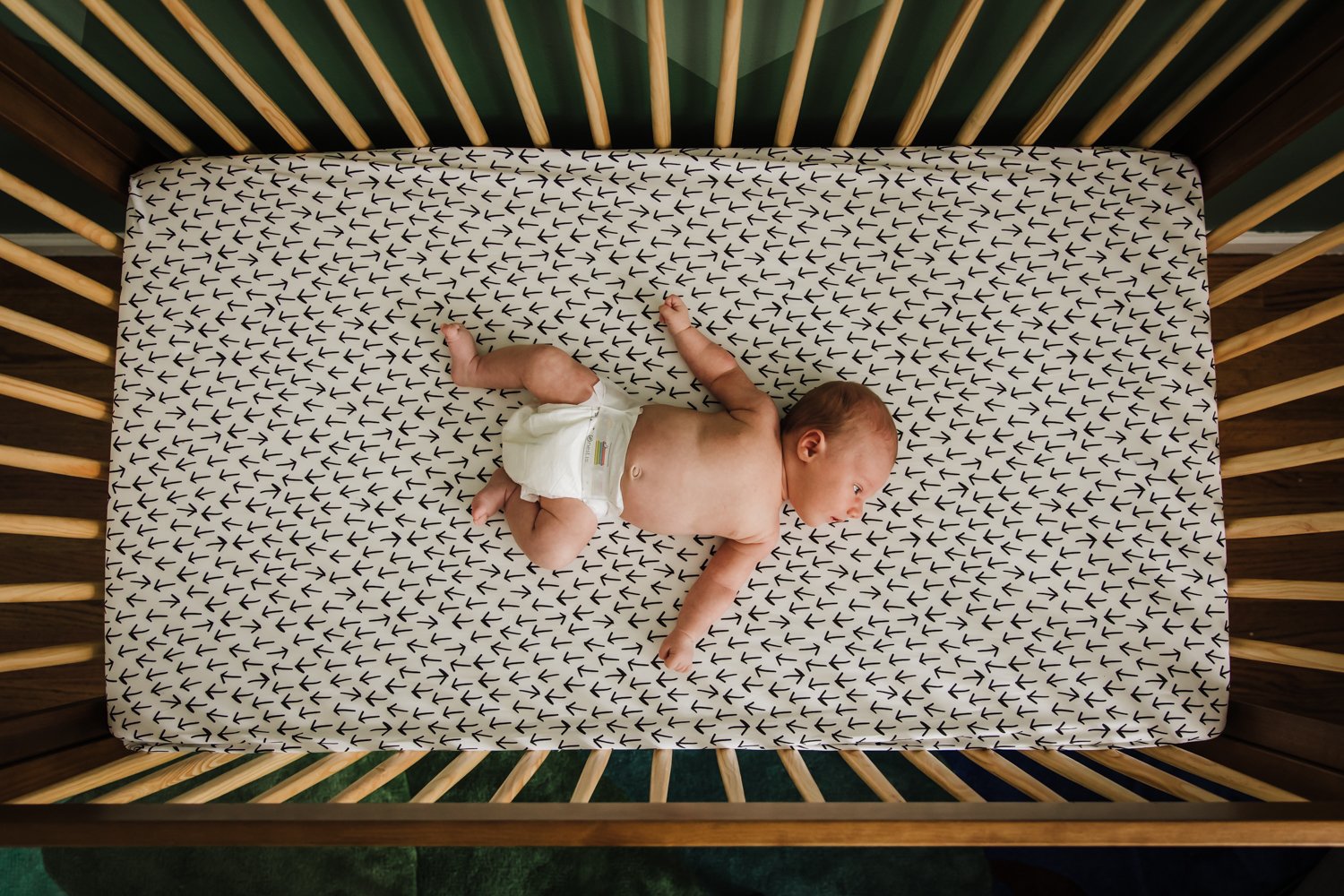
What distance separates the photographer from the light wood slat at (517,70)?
1097 millimetres

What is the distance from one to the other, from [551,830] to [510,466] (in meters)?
0.58

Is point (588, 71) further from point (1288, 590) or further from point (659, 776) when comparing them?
point (1288, 590)

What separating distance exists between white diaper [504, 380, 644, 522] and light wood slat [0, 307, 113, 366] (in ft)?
2.37

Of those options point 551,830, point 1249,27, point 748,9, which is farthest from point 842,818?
point 1249,27

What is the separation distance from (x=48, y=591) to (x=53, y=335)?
41 cm

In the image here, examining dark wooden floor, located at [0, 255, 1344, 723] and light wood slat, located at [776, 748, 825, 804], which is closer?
light wood slat, located at [776, 748, 825, 804]

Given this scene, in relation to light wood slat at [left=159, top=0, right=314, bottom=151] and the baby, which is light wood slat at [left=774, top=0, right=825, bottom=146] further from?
light wood slat at [left=159, top=0, right=314, bottom=151]

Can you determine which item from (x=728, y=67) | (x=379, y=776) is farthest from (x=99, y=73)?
(x=379, y=776)

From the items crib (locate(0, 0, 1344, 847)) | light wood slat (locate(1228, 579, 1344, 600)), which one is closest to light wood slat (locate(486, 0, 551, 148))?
crib (locate(0, 0, 1344, 847))

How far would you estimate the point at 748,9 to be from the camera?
3.95 ft

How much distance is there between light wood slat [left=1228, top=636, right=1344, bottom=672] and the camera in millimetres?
1109

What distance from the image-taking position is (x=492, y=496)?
50.7 inches

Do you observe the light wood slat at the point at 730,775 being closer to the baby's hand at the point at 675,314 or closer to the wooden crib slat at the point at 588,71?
the baby's hand at the point at 675,314

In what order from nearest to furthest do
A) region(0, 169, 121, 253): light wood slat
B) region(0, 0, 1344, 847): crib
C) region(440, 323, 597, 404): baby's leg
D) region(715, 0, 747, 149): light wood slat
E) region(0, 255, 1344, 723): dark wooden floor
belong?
region(0, 0, 1344, 847): crib, region(715, 0, 747, 149): light wood slat, region(0, 169, 121, 253): light wood slat, region(440, 323, 597, 404): baby's leg, region(0, 255, 1344, 723): dark wooden floor
